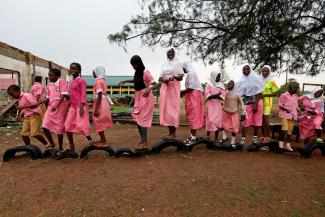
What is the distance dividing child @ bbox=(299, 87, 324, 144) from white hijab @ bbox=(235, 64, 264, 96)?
4.40 ft

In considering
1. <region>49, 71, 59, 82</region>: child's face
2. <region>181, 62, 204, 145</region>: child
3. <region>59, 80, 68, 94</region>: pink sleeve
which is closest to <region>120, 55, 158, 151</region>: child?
<region>181, 62, 204, 145</region>: child

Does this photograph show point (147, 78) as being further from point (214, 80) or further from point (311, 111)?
point (311, 111)

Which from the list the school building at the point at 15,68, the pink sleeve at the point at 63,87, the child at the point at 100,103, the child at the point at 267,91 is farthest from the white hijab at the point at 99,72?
the school building at the point at 15,68

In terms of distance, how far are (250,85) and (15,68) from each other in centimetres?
1255

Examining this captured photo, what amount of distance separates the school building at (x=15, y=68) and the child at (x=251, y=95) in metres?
11.1

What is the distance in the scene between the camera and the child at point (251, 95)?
6.13 metres

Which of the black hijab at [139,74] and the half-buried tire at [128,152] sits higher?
the black hijab at [139,74]

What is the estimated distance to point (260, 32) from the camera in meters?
9.06

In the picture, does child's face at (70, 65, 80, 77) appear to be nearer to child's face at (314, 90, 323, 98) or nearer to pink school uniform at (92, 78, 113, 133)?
pink school uniform at (92, 78, 113, 133)

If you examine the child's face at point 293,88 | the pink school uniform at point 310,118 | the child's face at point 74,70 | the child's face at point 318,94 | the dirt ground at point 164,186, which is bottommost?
the dirt ground at point 164,186

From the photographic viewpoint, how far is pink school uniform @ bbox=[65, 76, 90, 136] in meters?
5.27

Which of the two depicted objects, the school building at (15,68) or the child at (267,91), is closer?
Answer: the child at (267,91)

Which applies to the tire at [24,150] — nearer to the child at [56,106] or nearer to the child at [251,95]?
the child at [56,106]

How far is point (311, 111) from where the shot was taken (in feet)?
21.7
